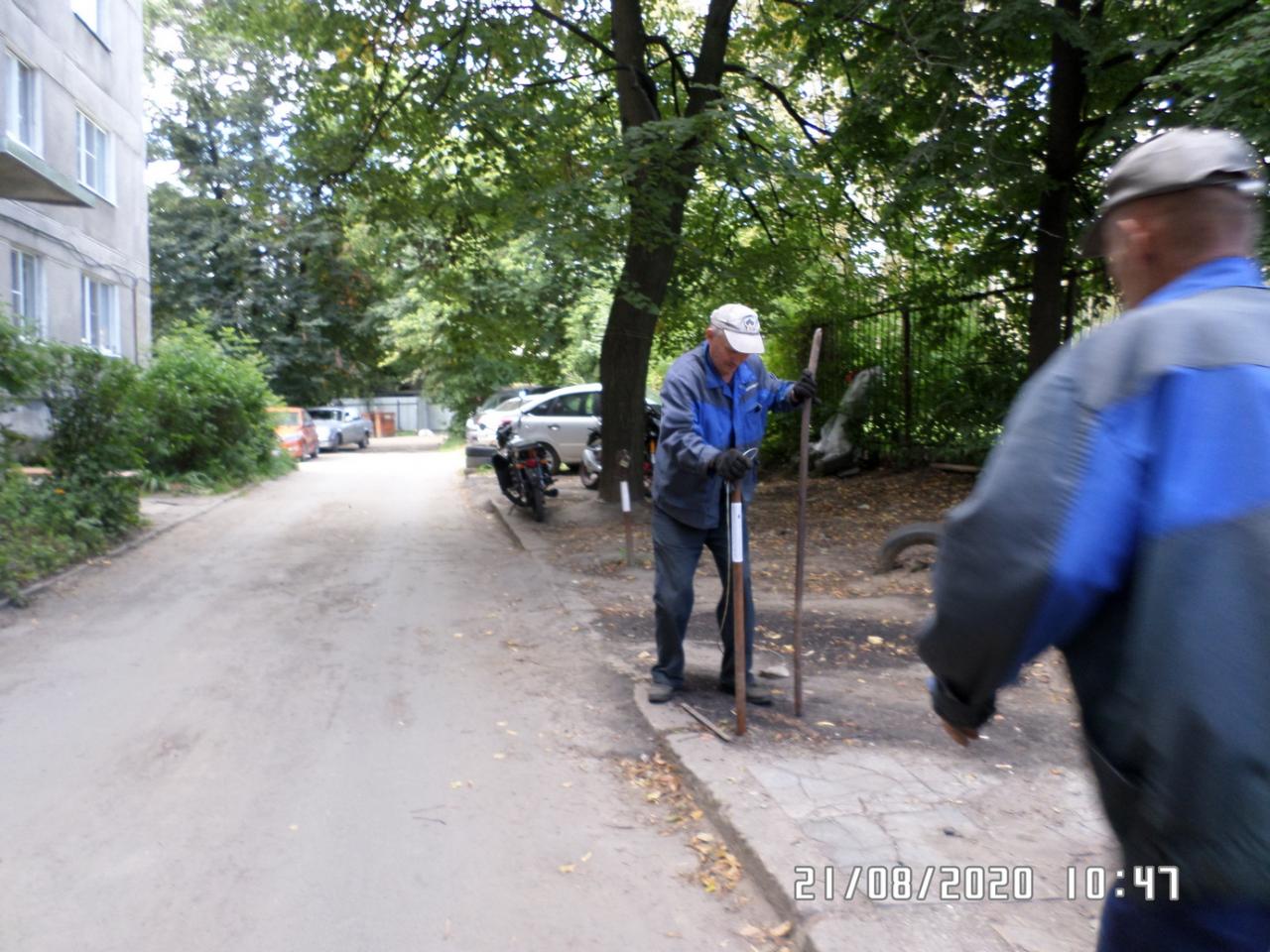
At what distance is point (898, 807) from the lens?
4078 mm

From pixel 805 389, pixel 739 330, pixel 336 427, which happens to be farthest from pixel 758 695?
pixel 336 427

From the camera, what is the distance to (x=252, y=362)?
20.6m

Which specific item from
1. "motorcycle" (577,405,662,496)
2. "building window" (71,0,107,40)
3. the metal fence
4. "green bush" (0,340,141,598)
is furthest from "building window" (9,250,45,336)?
the metal fence

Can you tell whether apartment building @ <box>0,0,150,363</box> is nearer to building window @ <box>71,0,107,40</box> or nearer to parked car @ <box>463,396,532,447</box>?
building window @ <box>71,0,107,40</box>

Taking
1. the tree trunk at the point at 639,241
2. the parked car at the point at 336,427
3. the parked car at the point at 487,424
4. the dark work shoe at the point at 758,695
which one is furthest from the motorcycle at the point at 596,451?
the parked car at the point at 336,427


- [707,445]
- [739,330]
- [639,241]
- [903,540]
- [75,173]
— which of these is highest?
[75,173]

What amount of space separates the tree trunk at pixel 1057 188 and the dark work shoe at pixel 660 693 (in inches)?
259

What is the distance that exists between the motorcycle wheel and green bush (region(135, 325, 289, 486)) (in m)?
6.36

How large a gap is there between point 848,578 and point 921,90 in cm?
491

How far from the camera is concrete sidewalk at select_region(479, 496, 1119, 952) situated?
10.6ft

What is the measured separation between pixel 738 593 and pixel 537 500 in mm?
8196

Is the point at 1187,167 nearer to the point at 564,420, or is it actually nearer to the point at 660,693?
the point at 660,693

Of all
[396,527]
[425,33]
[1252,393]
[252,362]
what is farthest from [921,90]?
[252,362]

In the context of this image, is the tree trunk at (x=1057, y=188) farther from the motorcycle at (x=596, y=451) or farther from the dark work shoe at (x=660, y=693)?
the dark work shoe at (x=660, y=693)
